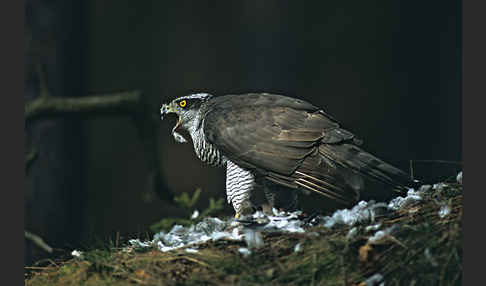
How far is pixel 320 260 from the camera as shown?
6.61 ft

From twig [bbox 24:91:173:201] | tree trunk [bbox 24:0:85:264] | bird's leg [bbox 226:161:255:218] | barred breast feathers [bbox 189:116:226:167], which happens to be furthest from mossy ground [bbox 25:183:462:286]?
tree trunk [bbox 24:0:85:264]

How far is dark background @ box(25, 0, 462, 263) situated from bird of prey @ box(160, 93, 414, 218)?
32cm

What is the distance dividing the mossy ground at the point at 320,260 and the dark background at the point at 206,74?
0.44 metres

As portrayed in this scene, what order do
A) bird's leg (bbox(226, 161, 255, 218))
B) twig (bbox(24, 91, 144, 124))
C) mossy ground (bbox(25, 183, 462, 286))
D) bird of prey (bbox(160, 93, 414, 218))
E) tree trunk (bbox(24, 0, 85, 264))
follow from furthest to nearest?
tree trunk (bbox(24, 0, 85, 264))
twig (bbox(24, 91, 144, 124))
bird's leg (bbox(226, 161, 255, 218))
bird of prey (bbox(160, 93, 414, 218))
mossy ground (bbox(25, 183, 462, 286))

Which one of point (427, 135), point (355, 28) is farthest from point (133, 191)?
point (427, 135)

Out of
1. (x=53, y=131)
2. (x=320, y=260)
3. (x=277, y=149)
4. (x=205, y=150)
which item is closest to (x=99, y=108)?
(x=53, y=131)

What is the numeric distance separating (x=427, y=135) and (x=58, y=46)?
250cm

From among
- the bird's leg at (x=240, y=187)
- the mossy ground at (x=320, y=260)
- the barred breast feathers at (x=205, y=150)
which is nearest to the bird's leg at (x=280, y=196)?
the bird's leg at (x=240, y=187)

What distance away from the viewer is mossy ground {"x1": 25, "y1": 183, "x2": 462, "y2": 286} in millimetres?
1959

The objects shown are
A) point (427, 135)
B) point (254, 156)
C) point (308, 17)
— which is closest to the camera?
point (254, 156)

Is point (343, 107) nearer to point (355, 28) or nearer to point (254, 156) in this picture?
point (355, 28)

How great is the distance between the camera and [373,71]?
3.61m

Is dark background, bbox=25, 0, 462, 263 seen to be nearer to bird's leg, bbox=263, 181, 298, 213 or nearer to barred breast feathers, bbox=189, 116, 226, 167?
bird's leg, bbox=263, 181, 298, 213

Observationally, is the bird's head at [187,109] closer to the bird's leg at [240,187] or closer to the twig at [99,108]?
the bird's leg at [240,187]
